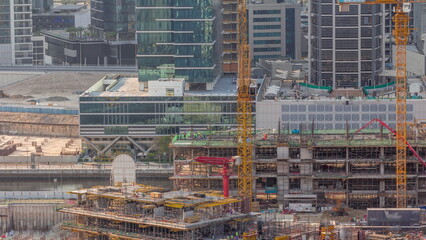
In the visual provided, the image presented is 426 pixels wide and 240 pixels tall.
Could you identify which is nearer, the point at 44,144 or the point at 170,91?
the point at 170,91

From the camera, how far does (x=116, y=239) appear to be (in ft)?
353

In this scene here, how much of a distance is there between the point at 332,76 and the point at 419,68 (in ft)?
42.3

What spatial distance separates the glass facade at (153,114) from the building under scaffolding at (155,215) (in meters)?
47.3

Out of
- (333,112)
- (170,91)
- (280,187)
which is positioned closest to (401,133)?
(280,187)

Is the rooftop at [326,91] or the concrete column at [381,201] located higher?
the rooftop at [326,91]

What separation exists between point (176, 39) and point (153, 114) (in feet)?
23.6

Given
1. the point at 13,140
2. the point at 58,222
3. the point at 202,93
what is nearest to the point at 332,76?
the point at 202,93

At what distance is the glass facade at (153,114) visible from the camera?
160 meters

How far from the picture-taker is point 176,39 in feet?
530

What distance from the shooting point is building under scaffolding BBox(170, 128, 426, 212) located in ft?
424

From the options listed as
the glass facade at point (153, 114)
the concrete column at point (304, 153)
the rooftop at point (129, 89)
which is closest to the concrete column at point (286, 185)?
the concrete column at point (304, 153)

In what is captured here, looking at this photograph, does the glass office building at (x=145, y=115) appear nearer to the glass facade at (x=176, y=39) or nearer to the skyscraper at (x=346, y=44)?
the glass facade at (x=176, y=39)

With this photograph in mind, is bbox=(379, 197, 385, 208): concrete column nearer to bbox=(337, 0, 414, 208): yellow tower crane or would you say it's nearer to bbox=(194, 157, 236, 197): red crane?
bbox=(337, 0, 414, 208): yellow tower crane

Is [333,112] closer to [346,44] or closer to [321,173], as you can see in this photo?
[346,44]
